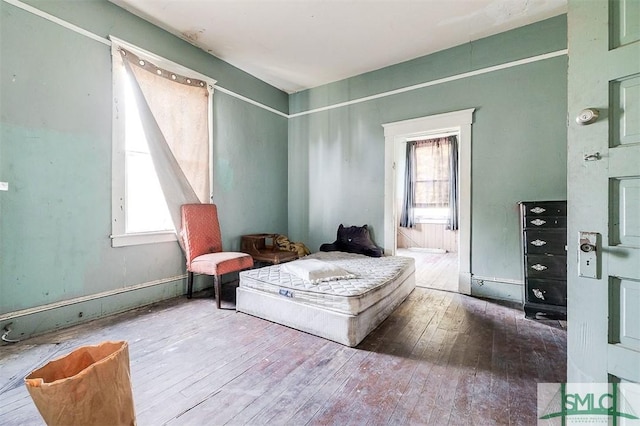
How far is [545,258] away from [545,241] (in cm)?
16

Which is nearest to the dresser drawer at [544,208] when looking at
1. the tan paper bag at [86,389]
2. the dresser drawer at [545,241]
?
the dresser drawer at [545,241]

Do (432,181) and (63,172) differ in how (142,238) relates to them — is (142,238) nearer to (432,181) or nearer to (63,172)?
(63,172)

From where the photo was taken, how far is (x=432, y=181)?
706 cm

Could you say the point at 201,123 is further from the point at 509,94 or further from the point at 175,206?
the point at 509,94

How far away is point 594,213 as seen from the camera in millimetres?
971

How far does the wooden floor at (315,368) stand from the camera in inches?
54.1

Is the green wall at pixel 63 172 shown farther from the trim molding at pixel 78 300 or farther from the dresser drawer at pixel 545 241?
the dresser drawer at pixel 545 241

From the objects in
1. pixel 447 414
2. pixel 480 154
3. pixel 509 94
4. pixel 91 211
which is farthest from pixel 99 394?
pixel 509 94

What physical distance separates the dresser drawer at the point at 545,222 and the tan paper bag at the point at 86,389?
3.20m

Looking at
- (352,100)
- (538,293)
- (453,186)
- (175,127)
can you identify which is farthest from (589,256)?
(453,186)

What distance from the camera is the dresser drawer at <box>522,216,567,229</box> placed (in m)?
2.47

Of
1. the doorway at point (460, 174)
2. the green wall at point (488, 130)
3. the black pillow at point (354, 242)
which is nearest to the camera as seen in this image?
the green wall at point (488, 130)

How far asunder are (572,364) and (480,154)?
2.73 m

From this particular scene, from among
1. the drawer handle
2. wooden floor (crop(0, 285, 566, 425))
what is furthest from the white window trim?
the drawer handle
